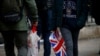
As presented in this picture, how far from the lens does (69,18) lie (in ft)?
19.4

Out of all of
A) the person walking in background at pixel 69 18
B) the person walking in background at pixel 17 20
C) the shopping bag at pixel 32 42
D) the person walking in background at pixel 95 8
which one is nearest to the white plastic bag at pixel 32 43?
the shopping bag at pixel 32 42

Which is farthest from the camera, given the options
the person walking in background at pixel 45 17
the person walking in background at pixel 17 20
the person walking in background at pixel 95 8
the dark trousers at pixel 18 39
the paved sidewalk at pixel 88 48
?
the paved sidewalk at pixel 88 48

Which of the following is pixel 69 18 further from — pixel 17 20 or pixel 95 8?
pixel 95 8

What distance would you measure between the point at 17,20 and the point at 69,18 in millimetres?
1033

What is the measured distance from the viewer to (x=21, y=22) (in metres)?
5.42

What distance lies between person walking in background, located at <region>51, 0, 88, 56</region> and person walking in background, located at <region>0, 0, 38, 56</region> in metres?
0.47

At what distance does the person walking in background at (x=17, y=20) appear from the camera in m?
5.25

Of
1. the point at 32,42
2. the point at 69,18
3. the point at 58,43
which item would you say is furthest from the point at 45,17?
the point at 32,42

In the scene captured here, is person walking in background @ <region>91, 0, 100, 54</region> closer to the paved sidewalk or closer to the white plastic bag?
the paved sidewalk

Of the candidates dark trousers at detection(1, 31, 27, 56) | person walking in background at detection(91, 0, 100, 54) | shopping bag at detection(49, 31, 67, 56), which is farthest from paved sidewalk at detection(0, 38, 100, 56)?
dark trousers at detection(1, 31, 27, 56)

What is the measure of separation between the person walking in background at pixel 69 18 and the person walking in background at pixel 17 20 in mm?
472

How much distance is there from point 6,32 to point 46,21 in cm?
128

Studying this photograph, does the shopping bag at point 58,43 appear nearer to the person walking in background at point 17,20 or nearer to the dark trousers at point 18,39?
the person walking in background at point 17,20

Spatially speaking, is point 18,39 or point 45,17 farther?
point 45,17
